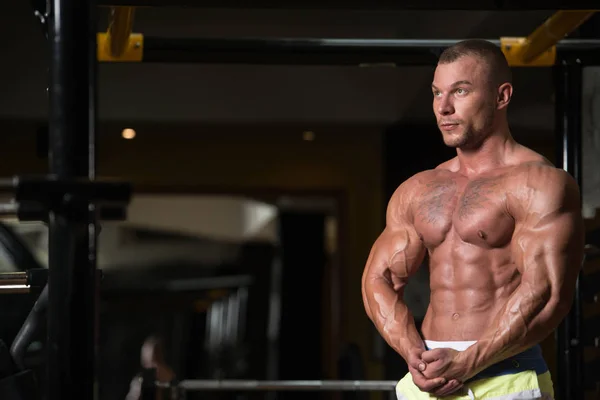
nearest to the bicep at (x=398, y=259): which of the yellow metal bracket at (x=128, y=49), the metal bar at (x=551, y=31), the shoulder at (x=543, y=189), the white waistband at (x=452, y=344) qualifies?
the white waistband at (x=452, y=344)

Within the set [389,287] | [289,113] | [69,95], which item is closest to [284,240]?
[289,113]

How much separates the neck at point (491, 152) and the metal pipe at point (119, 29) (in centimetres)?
106

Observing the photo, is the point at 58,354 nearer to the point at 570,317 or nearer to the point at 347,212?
the point at 570,317

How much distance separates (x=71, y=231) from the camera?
1445 mm

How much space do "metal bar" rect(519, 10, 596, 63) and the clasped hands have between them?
1.10 meters

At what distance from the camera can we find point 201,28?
5.50 metres

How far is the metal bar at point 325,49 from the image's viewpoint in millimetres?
2996

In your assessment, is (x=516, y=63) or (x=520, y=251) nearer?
(x=520, y=251)

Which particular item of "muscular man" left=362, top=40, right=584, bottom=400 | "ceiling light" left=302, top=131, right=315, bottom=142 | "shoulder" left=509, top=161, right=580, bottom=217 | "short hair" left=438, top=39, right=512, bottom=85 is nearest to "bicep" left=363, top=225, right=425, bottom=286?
"muscular man" left=362, top=40, right=584, bottom=400

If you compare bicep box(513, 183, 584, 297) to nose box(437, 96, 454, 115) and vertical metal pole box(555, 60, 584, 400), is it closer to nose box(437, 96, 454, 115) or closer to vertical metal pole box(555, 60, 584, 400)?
nose box(437, 96, 454, 115)

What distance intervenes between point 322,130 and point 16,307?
12.7 feet

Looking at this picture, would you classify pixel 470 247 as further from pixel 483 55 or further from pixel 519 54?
pixel 519 54

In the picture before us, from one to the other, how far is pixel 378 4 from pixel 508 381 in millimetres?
856

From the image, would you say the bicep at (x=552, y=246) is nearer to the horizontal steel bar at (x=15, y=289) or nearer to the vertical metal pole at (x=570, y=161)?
the vertical metal pole at (x=570, y=161)
